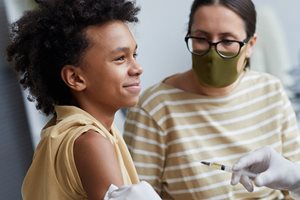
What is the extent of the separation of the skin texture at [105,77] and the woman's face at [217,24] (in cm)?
50

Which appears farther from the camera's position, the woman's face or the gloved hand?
the woman's face

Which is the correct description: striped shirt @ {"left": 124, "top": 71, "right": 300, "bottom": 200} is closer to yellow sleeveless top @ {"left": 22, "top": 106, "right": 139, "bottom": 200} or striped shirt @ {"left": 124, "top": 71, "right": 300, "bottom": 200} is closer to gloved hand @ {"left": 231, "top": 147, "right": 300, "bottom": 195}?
gloved hand @ {"left": 231, "top": 147, "right": 300, "bottom": 195}

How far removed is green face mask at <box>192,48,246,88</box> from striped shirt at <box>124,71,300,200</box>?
0.22ft

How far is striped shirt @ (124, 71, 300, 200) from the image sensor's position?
5.64ft

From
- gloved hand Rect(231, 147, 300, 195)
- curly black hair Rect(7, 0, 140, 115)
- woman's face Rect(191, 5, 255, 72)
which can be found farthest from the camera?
woman's face Rect(191, 5, 255, 72)

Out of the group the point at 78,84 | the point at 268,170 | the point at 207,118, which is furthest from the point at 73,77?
the point at 207,118

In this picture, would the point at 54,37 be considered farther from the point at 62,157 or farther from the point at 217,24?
the point at 217,24

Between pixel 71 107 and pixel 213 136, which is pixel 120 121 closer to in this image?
pixel 213 136

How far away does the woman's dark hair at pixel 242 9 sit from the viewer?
1717 millimetres

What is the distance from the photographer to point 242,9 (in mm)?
1735

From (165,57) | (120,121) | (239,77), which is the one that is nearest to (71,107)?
(239,77)

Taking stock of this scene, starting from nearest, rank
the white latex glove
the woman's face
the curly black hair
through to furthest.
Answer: the white latex glove < the curly black hair < the woman's face

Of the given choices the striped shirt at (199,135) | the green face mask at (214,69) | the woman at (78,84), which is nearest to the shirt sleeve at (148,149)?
the striped shirt at (199,135)

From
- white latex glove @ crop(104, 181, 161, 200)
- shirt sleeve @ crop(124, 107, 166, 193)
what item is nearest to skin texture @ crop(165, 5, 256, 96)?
shirt sleeve @ crop(124, 107, 166, 193)
